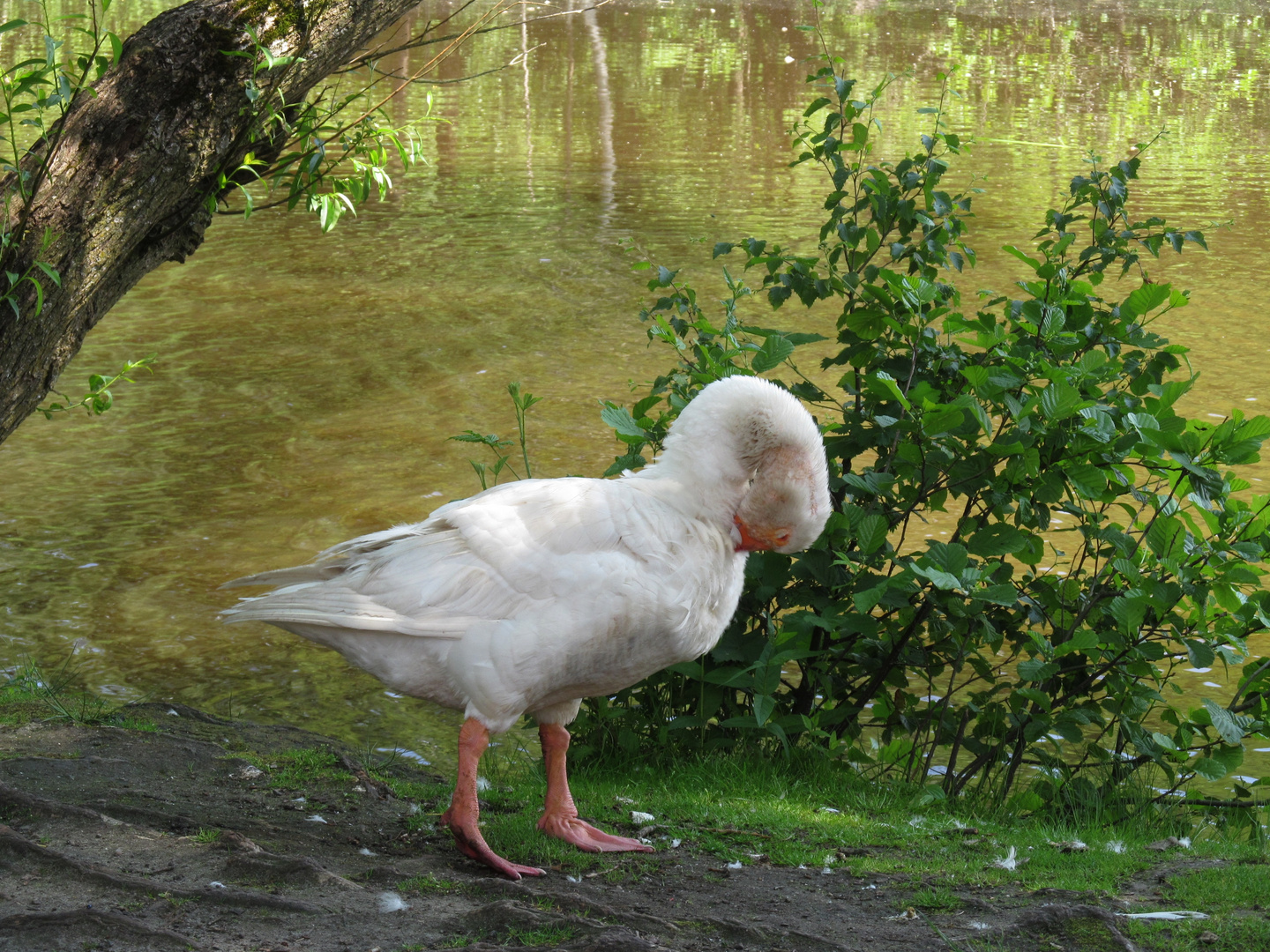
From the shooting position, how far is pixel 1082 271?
202 inches

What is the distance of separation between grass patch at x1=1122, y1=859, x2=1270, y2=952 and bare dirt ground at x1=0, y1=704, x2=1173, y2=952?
0.13 meters

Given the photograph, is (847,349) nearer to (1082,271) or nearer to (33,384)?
(1082,271)

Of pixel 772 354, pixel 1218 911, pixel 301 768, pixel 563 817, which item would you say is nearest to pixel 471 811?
pixel 563 817

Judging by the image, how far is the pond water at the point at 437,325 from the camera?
6.72 m

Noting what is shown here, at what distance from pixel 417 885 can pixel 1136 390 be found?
10.4 feet

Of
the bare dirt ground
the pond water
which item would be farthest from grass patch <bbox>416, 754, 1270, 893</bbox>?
the pond water

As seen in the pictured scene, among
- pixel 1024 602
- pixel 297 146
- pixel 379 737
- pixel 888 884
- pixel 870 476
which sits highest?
pixel 297 146

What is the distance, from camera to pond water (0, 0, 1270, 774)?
672 cm

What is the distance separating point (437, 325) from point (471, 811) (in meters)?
A: 8.35

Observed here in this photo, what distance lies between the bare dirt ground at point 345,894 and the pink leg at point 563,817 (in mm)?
137

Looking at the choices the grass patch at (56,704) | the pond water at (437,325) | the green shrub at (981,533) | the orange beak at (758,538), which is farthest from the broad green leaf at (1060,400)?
the grass patch at (56,704)

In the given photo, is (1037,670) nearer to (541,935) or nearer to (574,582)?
(574,582)

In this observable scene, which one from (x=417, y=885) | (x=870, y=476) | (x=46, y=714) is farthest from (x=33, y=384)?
(x=870, y=476)

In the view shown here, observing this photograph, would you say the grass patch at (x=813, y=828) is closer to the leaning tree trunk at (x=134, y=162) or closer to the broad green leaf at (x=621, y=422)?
the broad green leaf at (x=621, y=422)
